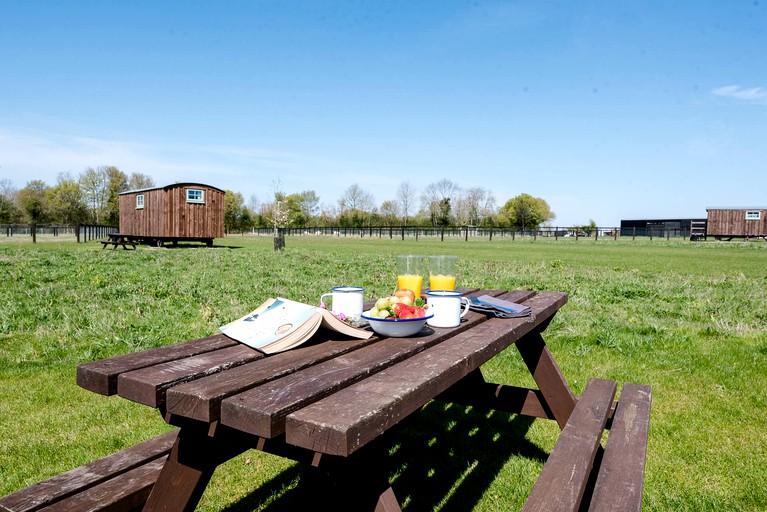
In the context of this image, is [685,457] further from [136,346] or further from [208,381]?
[136,346]

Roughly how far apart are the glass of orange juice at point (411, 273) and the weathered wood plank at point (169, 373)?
33.9 inches

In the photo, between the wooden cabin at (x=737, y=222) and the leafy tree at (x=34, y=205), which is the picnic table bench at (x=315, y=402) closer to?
the wooden cabin at (x=737, y=222)

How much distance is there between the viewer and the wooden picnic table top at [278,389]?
3.52 ft

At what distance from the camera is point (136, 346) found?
4410mm

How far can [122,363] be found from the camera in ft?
4.61

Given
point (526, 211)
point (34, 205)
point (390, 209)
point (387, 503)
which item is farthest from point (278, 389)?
point (526, 211)

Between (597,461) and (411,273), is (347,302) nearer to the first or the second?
(411,273)

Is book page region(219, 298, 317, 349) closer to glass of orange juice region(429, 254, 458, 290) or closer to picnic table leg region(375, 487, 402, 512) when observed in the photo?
picnic table leg region(375, 487, 402, 512)

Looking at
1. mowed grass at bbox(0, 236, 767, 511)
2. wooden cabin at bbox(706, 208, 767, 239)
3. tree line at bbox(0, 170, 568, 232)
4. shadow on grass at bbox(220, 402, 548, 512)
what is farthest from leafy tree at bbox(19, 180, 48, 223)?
wooden cabin at bbox(706, 208, 767, 239)

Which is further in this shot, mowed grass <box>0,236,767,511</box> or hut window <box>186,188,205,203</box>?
hut window <box>186,188,205,203</box>

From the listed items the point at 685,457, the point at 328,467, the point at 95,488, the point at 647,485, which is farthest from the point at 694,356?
the point at 95,488

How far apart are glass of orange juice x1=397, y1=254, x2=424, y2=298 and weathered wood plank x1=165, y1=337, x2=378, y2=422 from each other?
0.66 meters

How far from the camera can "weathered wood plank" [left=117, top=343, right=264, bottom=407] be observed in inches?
47.6

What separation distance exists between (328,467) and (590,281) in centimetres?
903
